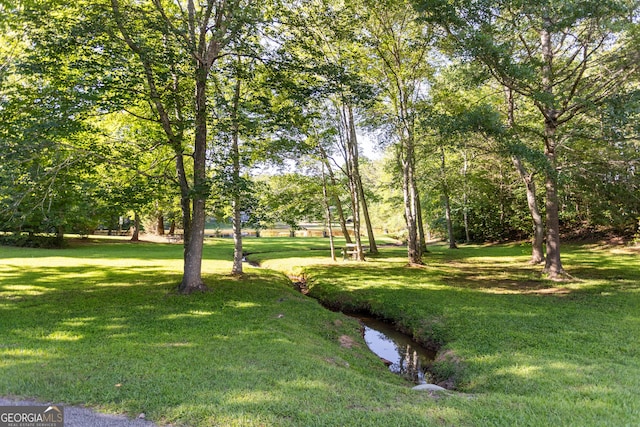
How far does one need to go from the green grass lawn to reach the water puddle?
362mm

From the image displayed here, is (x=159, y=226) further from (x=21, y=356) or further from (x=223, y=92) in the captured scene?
(x=21, y=356)

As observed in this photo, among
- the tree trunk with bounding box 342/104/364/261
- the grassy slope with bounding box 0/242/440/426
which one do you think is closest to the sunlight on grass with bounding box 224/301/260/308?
the grassy slope with bounding box 0/242/440/426

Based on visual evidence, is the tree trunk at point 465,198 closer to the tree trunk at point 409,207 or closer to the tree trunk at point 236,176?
the tree trunk at point 409,207

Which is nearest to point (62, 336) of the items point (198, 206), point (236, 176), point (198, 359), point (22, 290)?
point (198, 359)

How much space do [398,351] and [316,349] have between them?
7.82ft

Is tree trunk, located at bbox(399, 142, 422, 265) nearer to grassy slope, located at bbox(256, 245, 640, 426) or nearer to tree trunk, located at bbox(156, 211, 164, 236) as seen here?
grassy slope, located at bbox(256, 245, 640, 426)

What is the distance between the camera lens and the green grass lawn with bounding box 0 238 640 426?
4.05 meters

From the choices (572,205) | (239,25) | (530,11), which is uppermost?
(530,11)

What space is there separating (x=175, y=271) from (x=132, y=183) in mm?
5300

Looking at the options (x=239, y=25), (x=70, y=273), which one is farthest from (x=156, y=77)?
(x=70, y=273)

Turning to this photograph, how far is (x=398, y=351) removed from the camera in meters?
7.98

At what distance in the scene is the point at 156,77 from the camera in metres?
8.89

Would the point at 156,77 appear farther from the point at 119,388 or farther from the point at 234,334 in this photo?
the point at 119,388

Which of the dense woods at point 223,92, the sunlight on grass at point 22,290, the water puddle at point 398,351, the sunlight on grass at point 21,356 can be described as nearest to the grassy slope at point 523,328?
the water puddle at point 398,351
